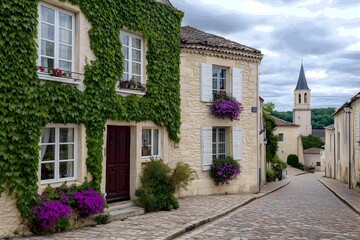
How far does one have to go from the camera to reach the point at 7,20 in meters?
7.56

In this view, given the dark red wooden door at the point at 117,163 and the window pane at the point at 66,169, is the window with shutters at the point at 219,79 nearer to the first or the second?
the dark red wooden door at the point at 117,163

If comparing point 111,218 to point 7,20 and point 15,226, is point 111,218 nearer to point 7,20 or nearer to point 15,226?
point 15,226

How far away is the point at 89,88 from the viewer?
31.2ft

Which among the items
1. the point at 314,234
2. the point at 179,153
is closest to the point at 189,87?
the point at 179,153

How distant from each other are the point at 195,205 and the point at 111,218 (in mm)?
3272

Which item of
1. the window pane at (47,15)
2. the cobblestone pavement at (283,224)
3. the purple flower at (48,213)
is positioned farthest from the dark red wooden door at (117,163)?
the window pane at (47,15)

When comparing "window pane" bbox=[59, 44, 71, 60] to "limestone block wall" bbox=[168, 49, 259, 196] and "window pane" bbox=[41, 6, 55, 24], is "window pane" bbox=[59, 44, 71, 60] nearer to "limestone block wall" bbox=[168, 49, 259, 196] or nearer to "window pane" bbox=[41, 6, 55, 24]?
"window pane" bbox=[41, 6, 55, 24]

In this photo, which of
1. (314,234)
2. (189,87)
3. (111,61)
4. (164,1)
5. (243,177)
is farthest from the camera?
(243,177)

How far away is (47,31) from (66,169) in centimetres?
323

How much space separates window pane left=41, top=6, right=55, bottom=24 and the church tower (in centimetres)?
7587

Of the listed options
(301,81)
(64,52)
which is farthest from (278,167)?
(301,81)

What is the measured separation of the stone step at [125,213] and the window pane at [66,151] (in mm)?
1797

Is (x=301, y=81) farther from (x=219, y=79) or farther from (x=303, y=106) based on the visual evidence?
(x=219, y=79)

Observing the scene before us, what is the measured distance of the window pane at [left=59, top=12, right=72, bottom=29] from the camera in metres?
9.12
